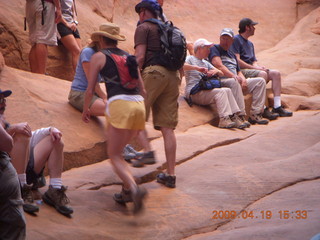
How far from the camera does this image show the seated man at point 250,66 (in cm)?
1020

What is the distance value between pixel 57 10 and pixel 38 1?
32 centimetres

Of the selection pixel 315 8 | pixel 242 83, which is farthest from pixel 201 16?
pixel 242 83

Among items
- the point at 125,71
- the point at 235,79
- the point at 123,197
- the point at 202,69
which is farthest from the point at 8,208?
the point at 235,79

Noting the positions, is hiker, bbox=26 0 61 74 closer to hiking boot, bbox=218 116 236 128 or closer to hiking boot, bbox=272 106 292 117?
hiking boot, bbox=218 116 236 128

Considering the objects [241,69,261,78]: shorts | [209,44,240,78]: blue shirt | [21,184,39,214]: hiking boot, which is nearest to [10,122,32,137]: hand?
[21,184,39,214]: hiking boot

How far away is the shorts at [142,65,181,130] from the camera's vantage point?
20.4 ft

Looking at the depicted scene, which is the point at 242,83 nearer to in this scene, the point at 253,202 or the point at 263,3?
the point at 253,202

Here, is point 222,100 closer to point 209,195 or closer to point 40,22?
point 40,22

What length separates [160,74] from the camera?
6.22 m

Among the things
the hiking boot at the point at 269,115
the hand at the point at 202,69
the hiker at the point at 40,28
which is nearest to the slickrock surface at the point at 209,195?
the hand at the point at 202,69

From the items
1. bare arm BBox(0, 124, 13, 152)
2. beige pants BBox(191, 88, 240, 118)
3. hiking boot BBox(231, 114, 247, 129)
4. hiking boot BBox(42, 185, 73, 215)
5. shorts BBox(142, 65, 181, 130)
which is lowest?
hiking boot BBox(231, 114, 247, 129)

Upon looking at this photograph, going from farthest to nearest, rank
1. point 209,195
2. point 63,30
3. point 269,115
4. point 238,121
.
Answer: point 269,115 < point 63,30 < point 238,121 < point 209,195

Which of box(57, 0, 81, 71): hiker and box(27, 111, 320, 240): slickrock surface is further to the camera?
box(57, 0, 81, 71): hiker

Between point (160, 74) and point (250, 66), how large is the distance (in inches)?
174
